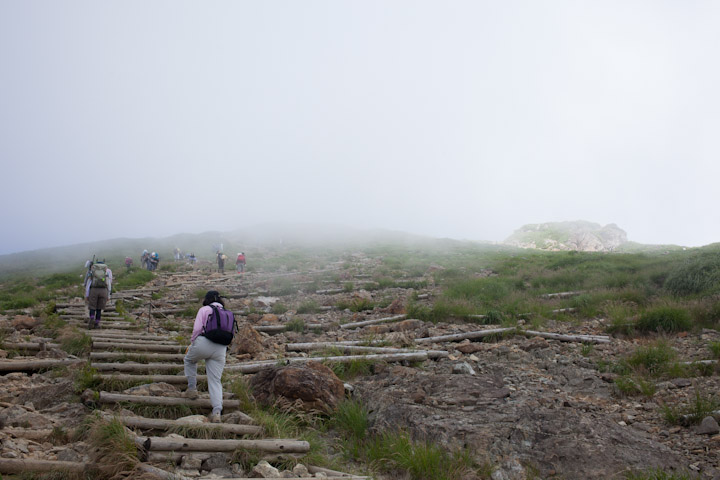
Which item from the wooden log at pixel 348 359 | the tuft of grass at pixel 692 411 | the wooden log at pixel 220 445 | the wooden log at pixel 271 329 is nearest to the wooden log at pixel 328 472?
the wooden log at pixel 220 445

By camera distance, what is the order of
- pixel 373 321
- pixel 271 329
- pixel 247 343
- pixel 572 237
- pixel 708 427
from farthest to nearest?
pixel 572 237
pixel 373 321
pixel 271 329
pixel 247 343
pixel 708 427

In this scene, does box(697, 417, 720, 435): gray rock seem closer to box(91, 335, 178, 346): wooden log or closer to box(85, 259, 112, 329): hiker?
box(91, 335, 178, 346): wooden log

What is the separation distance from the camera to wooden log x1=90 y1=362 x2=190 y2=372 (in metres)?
7.15

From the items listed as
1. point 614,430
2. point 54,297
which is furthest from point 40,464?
point 54,297

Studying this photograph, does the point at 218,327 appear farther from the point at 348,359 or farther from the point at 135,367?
the point at 348,359

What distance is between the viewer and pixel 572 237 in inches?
2253

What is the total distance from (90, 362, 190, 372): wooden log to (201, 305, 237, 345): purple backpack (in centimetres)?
229

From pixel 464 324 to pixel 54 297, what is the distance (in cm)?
1723

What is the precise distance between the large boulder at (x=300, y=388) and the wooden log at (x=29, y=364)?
367 cm

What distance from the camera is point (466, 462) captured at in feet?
16.5

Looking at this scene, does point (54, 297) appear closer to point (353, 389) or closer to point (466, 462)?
point (353, 389)

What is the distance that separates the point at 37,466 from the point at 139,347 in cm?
477

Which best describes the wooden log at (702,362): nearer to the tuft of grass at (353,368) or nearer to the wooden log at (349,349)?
the wooden log at (349,349)

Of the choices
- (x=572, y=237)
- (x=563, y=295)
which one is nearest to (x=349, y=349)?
(x=563, y=295)
